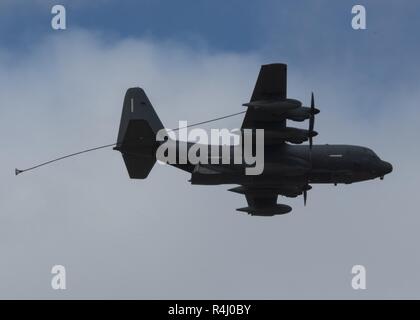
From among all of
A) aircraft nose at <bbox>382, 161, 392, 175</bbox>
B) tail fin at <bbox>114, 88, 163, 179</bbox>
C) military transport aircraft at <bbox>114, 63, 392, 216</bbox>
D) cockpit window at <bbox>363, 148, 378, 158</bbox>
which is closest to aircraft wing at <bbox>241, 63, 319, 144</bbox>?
military transport aircraft at <bbox>114, 63, 392, 216</bbox>

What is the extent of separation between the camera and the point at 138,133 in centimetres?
4697

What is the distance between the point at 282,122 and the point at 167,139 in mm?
5746

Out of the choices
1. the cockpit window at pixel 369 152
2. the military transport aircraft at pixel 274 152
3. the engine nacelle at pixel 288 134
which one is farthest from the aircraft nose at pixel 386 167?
the engine nacelle at pixel 288 134

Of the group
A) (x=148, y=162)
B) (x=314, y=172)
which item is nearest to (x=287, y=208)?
(x=314, y=172)

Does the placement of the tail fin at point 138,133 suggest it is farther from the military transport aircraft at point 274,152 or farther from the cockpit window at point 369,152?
the cockpit window at point 369,152

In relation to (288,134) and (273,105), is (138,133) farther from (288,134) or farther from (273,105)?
(288,134)

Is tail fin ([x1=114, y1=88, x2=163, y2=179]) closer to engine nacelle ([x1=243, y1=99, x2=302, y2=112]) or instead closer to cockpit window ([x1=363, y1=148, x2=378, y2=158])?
engine nacelle ([x1=243, y1=99, x2=302, y2=112])

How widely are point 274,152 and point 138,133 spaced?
6.97 m

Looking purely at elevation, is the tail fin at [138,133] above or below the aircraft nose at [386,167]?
above

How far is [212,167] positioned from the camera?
48250 millimetres

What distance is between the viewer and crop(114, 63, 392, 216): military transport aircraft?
46.1 metres

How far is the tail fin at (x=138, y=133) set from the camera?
46969mm

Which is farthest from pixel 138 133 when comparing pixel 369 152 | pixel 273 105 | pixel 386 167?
pixel 386 167

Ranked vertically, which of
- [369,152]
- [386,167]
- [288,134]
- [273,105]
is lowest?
[386,167]
